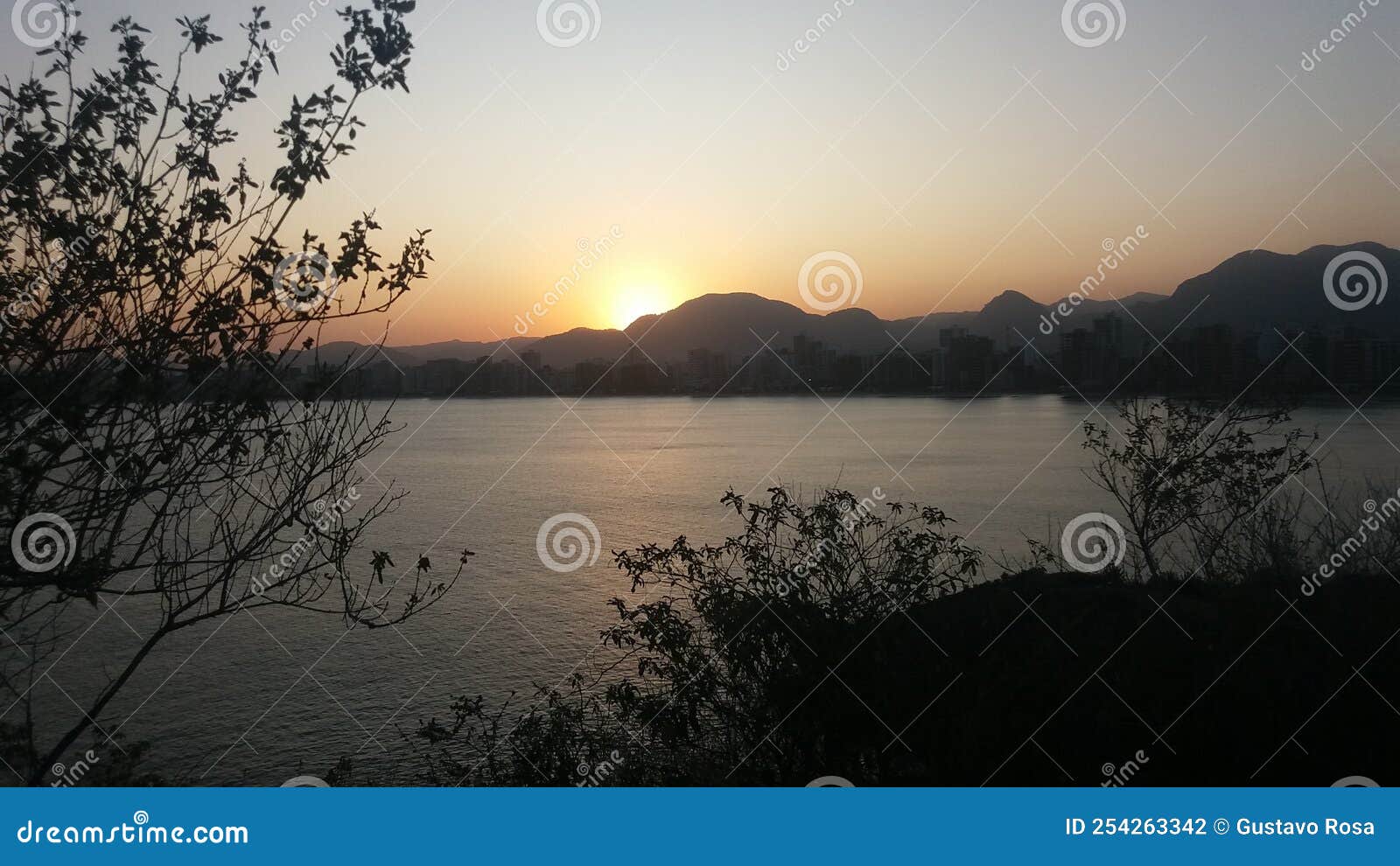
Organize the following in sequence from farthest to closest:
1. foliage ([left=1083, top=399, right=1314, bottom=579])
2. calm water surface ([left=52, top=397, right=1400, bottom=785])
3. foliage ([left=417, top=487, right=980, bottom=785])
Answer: calm water surface ([left=52, top=397, right=1400, bottom=785]) < foliage ([left=1083, top=399, right=1314, bottom=579]) < foliage ([left=417, top=487, right=980, bottom=785])

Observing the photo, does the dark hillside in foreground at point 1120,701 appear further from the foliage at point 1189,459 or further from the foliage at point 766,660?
the foliage at point 1189,459

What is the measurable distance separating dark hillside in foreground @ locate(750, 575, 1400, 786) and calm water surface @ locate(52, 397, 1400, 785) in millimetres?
4210

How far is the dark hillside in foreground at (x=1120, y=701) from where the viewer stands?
645 centimetres

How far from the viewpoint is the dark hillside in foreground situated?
21.1 ft

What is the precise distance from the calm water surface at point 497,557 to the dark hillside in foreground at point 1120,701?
4210mm

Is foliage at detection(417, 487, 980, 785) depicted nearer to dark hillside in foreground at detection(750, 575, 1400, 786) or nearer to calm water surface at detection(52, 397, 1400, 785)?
dark hillside in foreground at detection(750, 575, 1400, 786)

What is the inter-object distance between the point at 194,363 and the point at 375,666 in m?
13.0

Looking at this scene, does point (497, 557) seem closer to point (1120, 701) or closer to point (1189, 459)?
point (1189, 459)

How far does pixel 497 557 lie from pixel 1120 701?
1896 cm

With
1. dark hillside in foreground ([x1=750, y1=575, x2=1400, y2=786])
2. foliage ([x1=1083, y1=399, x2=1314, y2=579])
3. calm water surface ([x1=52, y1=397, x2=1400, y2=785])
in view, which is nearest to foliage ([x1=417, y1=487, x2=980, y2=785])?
dark hillside in foreground ([x1=750, y1=575, x2=1400, y2=786])

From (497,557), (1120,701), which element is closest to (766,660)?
(1120,701)

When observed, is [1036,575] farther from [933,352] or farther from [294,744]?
[933,352]
